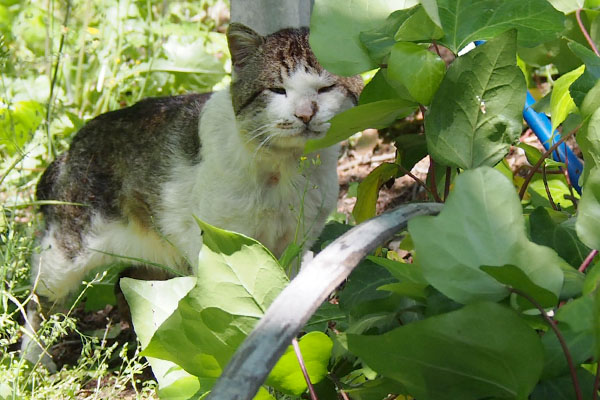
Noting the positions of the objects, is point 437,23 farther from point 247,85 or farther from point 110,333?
point 110,333

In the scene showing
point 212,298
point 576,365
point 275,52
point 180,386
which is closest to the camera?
point 576,365

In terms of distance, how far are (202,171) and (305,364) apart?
172cm

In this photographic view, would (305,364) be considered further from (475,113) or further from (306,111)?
(306,111)

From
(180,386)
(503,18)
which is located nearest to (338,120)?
(503,18)

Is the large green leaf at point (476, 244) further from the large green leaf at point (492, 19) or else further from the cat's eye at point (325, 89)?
the cat's eye at point (325, 89)

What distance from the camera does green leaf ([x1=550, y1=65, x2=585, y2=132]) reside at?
59.2 inches

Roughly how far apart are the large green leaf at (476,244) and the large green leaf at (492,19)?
32 centimetres

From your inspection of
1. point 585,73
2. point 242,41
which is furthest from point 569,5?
point 242,41

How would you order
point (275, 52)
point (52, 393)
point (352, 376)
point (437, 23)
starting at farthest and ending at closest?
point (275, 52) → point (52, 393) → point (352, 376) → point (437, 23)

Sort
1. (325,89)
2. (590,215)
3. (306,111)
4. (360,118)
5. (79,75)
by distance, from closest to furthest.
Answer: (590,215), (360,118), (306,111), (325,89), (79,75)

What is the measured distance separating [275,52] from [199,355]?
1.52 meters

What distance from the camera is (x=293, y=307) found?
100 centimetres

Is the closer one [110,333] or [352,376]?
[352,376]

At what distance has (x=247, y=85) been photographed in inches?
107
